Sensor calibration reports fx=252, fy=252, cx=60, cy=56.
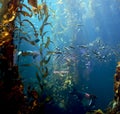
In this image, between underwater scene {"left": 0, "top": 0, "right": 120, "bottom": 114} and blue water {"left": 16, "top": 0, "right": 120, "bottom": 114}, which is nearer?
underwater scene {"left": 0, "top": 0, "right": 120, "bottom": 114}

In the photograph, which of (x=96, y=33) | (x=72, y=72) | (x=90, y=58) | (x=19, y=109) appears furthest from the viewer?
(x=96, y=33)

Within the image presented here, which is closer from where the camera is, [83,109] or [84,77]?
[83,109]

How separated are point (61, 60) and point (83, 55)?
1.44 metres

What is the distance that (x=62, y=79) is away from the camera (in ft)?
42.5

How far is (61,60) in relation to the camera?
16094 millimetres

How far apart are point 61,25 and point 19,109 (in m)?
19.0

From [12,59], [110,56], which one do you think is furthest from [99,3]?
[12,59]

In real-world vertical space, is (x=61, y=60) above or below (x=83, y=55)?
below

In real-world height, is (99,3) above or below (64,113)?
above

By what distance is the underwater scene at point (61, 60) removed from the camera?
4.04 m

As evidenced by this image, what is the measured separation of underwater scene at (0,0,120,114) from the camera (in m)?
4.04

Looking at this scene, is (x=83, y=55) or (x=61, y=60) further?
(x=61, y=60)

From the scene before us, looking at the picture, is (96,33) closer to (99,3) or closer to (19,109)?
(99,3)

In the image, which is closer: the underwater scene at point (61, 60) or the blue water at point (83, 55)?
the underwater scene at point (61, 60)
